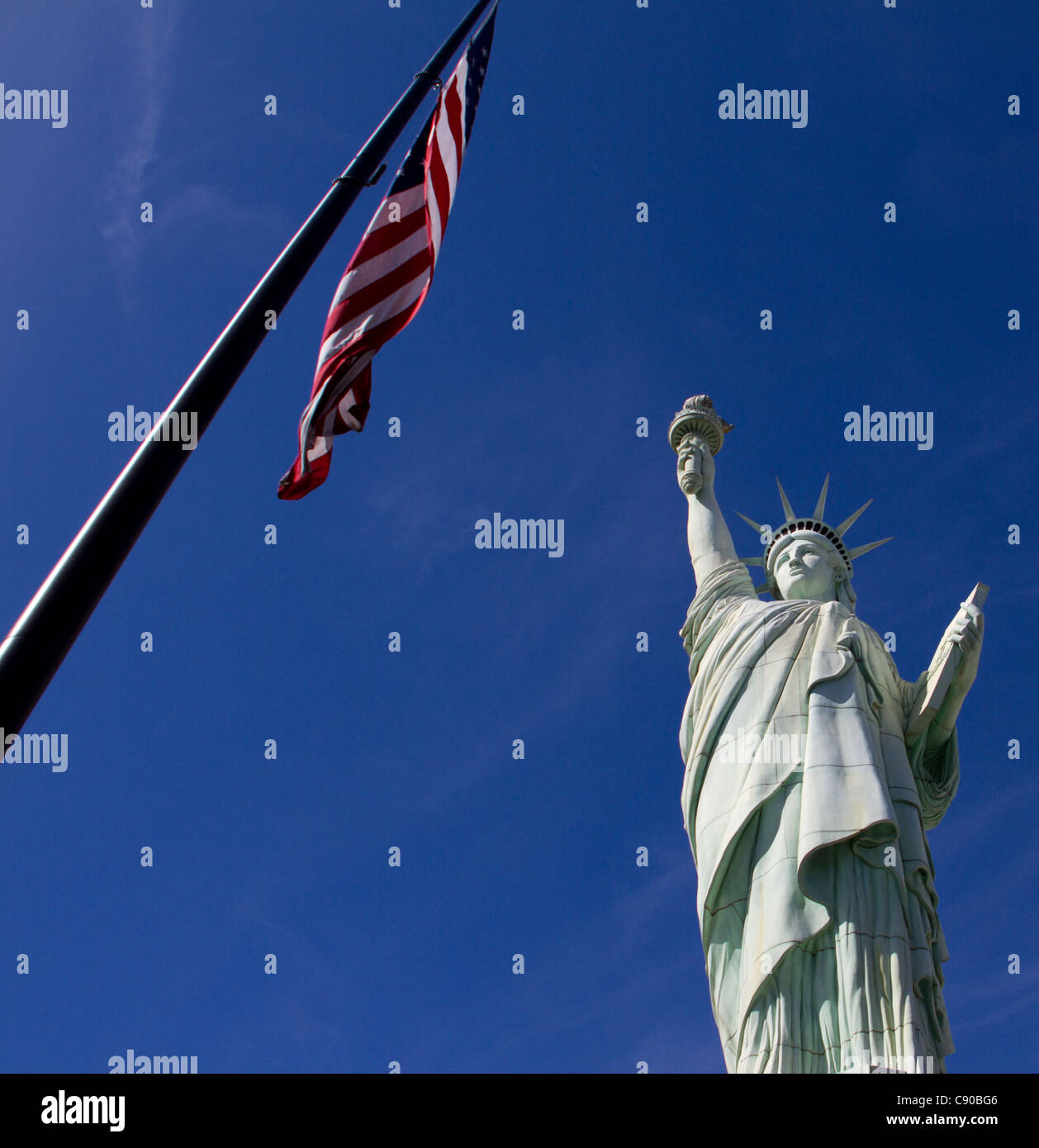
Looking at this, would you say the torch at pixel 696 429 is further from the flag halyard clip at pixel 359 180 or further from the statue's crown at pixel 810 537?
the flag halyard clip at pixel 359 180

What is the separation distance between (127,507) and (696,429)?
48.3ft

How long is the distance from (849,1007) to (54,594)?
32.8 ft

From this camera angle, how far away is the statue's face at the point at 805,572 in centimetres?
1777

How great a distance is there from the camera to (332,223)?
23.4 ft

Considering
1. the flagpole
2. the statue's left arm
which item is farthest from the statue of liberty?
the flagpole

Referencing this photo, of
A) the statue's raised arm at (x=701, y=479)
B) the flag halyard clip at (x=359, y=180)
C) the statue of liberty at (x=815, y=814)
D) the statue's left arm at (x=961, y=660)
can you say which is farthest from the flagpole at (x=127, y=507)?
the statue's raised arm at (x=701, y=479)

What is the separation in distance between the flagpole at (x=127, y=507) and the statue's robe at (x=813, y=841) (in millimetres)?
9284

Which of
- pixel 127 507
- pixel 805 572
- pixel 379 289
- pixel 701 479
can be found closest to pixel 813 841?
pixel 805 572

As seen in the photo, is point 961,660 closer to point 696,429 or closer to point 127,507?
point 696,429

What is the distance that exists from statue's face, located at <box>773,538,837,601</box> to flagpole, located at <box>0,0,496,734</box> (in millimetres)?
11948

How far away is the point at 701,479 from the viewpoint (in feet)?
61.8

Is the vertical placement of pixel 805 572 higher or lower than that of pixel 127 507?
higher

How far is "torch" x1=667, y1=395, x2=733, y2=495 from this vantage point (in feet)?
62.2
